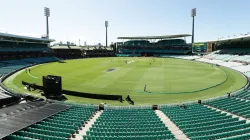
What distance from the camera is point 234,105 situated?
24.5 meters

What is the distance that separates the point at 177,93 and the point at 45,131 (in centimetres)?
2582

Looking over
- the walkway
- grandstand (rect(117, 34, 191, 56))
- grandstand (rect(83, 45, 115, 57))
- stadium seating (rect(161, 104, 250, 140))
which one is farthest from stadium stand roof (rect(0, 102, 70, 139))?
grandstand (rect(117, 34, 191, 56))

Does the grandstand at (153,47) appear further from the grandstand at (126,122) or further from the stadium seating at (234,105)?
the grandstand at (126,122)

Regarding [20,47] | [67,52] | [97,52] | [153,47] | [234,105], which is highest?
[153,47]

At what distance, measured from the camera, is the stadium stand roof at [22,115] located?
617 inches

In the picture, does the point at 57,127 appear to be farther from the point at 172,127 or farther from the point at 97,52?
the point at 97,52

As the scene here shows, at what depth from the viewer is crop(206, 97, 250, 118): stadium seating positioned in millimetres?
21556

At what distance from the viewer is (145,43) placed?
144625 mm

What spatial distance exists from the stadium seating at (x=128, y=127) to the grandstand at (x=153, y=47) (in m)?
112

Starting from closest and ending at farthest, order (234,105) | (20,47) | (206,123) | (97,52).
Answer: (206,123) < (234,105) < (20,47) < (97,52)

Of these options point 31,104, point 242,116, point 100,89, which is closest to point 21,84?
point 100,89

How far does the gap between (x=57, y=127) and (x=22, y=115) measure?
178 inches

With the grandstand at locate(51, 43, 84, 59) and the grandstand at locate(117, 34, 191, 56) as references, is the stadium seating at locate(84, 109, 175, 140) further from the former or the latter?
the grandstand at locate(117, 34, 191, 56)

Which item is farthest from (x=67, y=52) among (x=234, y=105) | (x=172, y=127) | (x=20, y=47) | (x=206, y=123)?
(x=206, y=123)
